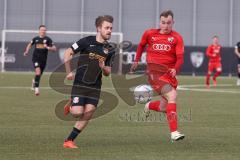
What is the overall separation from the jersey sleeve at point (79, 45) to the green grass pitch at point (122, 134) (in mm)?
1419

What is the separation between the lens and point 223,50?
44.1 m

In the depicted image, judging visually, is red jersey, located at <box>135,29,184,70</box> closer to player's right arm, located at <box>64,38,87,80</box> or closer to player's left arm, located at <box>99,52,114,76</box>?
player's left arm, located at <box>99,52,114,76</box>

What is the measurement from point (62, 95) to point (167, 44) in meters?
11.1

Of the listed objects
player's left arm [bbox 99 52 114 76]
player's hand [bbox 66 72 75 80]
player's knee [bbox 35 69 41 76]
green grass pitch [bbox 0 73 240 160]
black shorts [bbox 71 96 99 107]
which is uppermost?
player's left arm [bbox 99 52 114 76]

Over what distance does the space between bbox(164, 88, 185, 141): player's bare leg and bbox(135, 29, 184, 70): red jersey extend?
1.71 feet

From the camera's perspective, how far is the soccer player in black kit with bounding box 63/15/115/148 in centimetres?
1045

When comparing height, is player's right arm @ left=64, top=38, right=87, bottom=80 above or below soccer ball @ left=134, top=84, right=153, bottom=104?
above

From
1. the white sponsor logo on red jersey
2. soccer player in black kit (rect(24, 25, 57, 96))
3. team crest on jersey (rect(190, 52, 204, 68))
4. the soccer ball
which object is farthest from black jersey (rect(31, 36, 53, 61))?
team crest on jersey (rect(190, 52, 204, 68))

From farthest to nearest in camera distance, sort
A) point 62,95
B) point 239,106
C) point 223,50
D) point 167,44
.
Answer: point 223,50
point 62,95
point 239,106
point 167,44

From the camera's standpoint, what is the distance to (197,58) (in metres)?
44.1

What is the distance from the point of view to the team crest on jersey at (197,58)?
144 ft

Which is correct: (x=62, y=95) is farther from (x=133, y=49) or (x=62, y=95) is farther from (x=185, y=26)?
(x=185, y=26)

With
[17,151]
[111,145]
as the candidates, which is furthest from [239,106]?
[17,151]

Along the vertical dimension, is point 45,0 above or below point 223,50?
above
